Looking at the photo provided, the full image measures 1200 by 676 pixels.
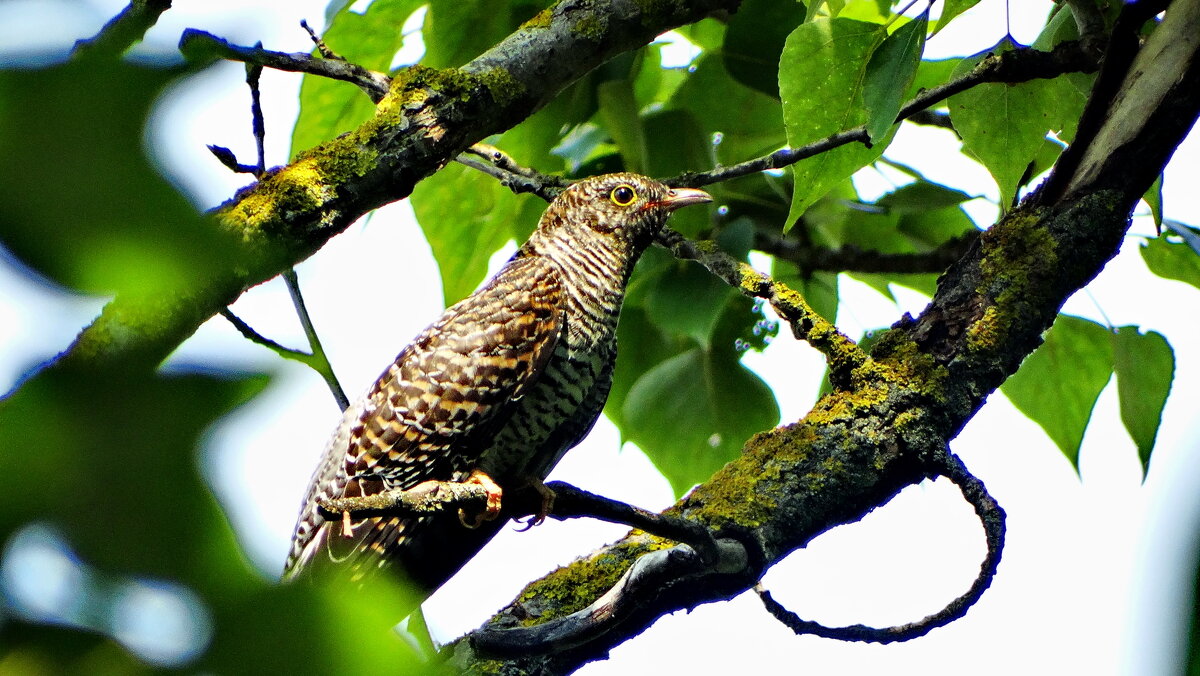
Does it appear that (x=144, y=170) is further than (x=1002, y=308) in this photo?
No

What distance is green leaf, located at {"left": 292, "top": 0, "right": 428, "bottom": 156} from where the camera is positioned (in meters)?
3.75

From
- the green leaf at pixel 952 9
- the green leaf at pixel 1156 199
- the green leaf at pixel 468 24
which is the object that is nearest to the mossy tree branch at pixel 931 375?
the green leaf at pixel 1156 199

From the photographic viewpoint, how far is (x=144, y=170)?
35 cm

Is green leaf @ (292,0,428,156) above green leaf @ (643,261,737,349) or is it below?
above

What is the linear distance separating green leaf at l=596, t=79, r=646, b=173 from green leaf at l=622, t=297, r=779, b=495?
0.78 metres

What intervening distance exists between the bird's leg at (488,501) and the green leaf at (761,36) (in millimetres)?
1625

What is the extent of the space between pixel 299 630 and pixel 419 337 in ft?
10.6

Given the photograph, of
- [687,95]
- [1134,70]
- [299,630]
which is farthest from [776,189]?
[299,630]

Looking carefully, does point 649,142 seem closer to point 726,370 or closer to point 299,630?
point 726,370

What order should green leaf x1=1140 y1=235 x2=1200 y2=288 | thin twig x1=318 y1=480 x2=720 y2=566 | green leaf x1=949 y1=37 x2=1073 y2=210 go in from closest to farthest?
thin twig x1=318 y1=480 x2=720 y2=566 < green leaf x1=949 y1=37 x2=1073 y2=210 < green leaf x1=1140 y1=235 x2=1200 y2=288

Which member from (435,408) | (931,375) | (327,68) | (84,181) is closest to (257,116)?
(327,68)

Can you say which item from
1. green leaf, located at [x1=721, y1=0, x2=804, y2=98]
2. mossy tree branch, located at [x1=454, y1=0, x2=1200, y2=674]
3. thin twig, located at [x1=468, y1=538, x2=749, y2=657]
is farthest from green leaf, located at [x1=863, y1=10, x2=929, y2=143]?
thin twig, located at [x1=468, y1=538, x2=749, y2=657]

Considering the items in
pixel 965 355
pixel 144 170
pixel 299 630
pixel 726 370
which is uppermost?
pixel 726 370

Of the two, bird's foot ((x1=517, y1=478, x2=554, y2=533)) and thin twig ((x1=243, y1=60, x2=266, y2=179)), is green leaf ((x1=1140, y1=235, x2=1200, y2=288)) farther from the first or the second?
thin twig ((x1=243, y1=60, x2=266, y2=179))
